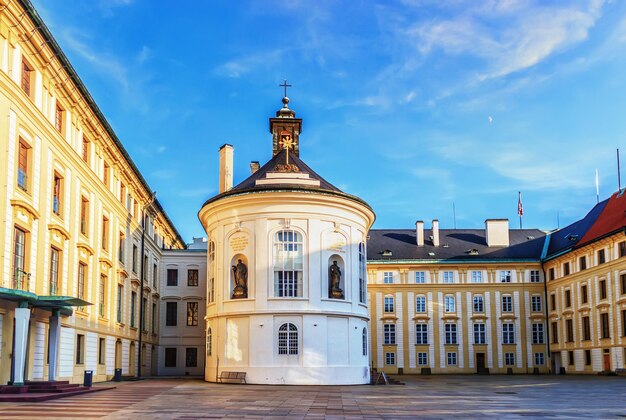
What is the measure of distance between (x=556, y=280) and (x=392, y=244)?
1713cm

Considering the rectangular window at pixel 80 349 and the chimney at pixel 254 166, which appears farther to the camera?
the chimney at pixel 254 166

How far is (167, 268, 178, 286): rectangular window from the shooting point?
60781 millimetres

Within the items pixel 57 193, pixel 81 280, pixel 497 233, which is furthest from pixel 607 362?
pixel 57 193

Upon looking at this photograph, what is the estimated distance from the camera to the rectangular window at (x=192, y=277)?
199ft

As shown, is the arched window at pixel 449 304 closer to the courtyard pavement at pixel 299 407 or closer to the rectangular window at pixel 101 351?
the rectangular window at pixel 101 351

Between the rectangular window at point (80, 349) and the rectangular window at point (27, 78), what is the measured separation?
43.5ft

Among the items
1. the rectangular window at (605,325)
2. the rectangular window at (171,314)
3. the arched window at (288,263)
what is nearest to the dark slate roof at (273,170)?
the arched window at (288,263)

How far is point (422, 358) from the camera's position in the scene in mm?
72438

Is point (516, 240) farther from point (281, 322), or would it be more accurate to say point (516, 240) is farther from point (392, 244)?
point (281, 322)

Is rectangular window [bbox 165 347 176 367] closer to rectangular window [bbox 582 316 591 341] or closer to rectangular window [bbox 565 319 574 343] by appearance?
rectangular window [bbox 582 316 591 341]

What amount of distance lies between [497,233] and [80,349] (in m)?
52.2

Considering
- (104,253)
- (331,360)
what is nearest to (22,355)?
(104,253)

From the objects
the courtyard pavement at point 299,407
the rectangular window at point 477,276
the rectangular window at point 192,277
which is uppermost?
the rectangular window at point 477,276

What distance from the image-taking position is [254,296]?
4175 cm
